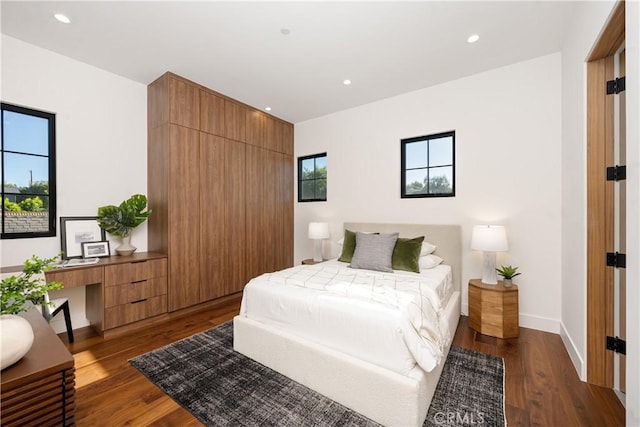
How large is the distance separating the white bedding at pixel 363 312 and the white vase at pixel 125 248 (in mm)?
1655

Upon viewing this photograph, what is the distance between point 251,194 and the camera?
13.6 feet

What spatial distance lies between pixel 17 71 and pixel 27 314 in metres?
2.28

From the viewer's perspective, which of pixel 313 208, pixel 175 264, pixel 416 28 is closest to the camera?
pixel 416 28

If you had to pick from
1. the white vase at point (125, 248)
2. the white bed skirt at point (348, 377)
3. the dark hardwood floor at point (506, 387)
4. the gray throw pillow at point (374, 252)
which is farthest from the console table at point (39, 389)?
the gray throw pillow at point (374, 252)

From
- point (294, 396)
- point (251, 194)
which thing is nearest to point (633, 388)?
point (294, 396)

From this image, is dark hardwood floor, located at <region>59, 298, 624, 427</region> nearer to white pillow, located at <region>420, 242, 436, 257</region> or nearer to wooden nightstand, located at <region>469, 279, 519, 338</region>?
wooden nightstand, located at <region>469, 279, 519, 338</region>

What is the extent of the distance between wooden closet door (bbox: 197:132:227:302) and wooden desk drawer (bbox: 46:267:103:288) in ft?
3.47

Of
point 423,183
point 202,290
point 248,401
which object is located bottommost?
point 248,401

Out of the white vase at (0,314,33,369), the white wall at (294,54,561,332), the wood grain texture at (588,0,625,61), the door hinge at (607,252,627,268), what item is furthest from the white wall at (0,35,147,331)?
the door hinge at (607,252,627,268)

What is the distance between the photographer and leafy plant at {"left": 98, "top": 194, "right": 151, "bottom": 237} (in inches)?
115

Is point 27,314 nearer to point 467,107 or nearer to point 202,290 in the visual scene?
point 202,290

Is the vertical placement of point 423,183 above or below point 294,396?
above

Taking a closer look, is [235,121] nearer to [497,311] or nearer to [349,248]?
[349,248]

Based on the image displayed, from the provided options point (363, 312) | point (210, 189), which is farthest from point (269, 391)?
point (210, 189)
